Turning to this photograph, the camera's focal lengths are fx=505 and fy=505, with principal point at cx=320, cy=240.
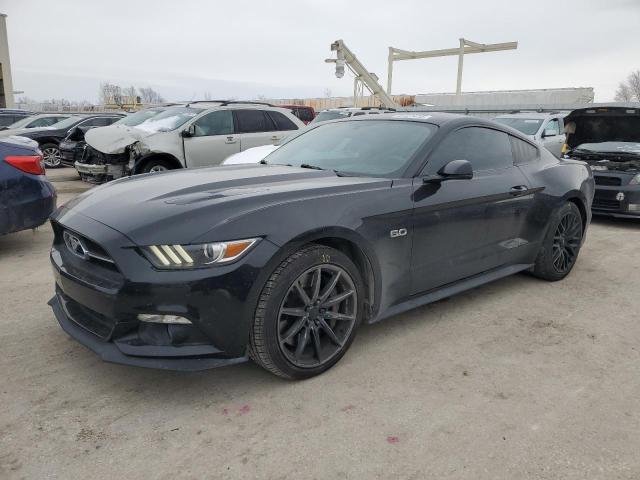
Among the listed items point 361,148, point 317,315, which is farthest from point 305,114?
point 317,315

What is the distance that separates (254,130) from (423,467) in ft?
27.6

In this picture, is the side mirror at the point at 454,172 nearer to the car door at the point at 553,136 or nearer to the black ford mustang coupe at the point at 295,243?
the black ford mustang coupe at the point at 295,243

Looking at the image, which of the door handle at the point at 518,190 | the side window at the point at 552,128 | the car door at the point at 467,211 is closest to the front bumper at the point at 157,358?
the car door at the point at 467,211

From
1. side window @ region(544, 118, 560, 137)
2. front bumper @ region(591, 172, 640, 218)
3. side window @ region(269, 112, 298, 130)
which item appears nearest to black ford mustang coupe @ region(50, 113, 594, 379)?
front bumper @ region(591, 172, 640, 218)

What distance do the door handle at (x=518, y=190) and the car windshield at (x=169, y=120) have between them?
22.0ft

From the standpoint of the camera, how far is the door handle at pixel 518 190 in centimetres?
394

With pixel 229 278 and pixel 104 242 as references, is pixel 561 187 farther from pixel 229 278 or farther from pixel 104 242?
pixel 104 242

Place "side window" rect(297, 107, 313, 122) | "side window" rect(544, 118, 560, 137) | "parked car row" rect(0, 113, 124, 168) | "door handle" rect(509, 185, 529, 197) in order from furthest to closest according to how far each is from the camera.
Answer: "side window" rect(297, 107, 313, 122)
"parked car row" rect(0, 113, 124, 168)
"side window" rect(544, 118, 560, 137)
"door handle" rect(509, 185, 529, 197)

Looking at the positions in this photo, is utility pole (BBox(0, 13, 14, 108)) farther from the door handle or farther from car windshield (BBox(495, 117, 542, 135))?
the door handle

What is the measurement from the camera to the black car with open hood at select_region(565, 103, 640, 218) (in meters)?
7.02

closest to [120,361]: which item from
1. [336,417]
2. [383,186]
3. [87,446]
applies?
[87,446]

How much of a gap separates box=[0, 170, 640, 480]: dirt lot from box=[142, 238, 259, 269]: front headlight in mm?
777

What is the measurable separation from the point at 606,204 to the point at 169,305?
6868 mm

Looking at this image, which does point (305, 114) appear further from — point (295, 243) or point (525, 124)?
point (295, 243)
